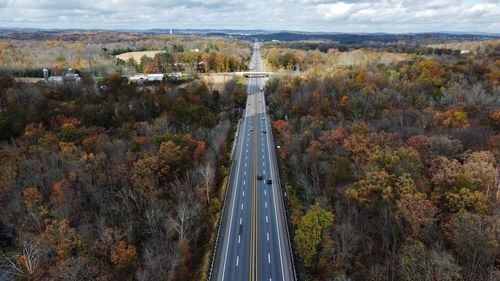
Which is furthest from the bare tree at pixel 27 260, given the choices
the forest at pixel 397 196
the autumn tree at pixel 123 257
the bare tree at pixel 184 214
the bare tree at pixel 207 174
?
the forest at pixel 397 196

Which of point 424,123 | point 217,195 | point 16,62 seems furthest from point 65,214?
point 16,62

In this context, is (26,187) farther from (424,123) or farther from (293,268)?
(424,123)

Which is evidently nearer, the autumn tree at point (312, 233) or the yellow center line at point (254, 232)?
the autumn tree at point (312, 233)

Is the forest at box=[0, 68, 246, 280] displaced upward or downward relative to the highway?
upward

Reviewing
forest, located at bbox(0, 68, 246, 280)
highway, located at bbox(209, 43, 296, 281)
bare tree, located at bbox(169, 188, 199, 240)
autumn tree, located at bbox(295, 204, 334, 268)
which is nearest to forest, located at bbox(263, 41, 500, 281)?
autumn tree, located at bbox(295, 204, 334, 268)

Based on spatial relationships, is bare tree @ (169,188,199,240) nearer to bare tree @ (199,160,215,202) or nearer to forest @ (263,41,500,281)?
bare tree @ (199,160,215,202)

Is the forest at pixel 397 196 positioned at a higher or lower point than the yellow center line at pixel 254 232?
higher

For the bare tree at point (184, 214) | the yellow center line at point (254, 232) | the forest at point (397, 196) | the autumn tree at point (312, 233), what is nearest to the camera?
the forest at point (397, 196)

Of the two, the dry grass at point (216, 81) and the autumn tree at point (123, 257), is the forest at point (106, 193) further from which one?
the dry grass at point (216, 81)

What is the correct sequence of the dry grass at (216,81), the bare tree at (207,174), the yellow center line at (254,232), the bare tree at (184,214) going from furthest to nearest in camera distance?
the dry grass at (216,81) < the bare tree at (207,174) < the bare tree at (184,214) < the yellow center line at (254,232)
